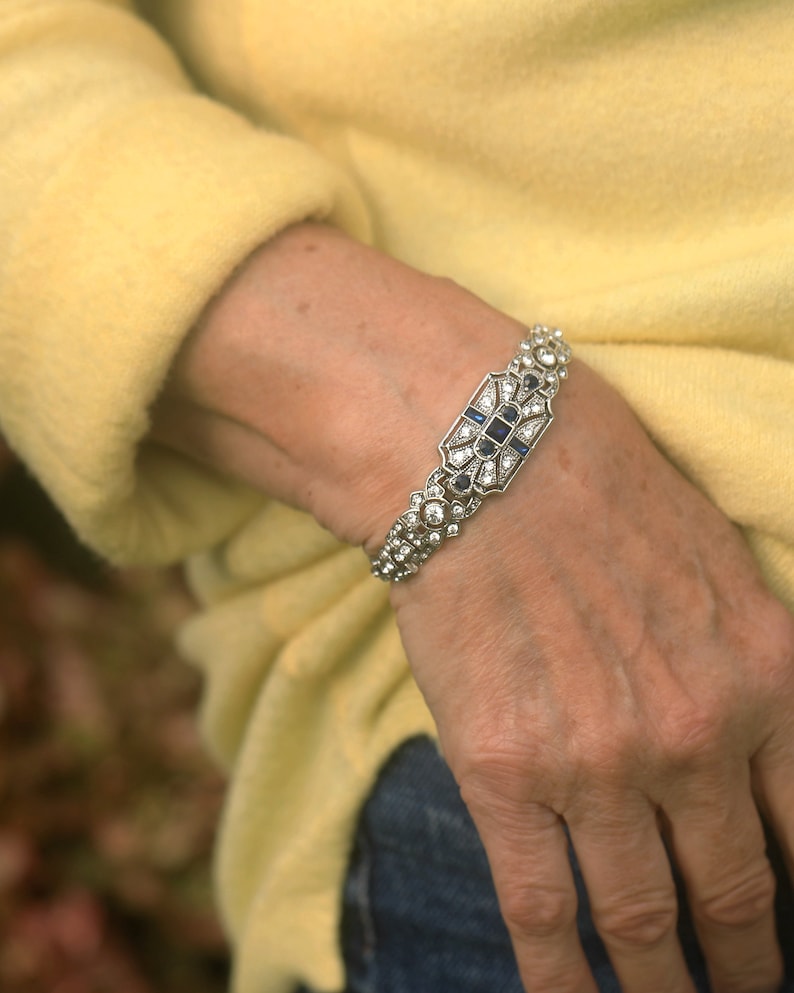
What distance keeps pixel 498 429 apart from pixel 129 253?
0.33m

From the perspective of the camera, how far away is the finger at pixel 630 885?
2.40 ft

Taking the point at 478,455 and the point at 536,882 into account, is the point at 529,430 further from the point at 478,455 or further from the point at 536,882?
the point at 536,882

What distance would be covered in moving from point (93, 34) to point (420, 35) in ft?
1.04

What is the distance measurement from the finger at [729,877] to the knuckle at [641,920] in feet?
0.11

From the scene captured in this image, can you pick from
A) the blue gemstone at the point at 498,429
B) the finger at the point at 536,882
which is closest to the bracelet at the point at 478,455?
the blue gemstone at the point at 498,429

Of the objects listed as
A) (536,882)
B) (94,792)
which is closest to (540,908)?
(536,882)

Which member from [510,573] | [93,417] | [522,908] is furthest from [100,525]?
[522,908]

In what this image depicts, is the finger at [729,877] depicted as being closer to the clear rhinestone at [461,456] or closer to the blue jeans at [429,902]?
the blue jeans at [429,902]

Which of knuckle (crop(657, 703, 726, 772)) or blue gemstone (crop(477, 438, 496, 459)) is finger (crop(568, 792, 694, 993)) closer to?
knuckle (crop(657, 703, 726, 772))

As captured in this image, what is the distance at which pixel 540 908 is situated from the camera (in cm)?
75

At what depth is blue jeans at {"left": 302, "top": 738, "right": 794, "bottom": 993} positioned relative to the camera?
85cm

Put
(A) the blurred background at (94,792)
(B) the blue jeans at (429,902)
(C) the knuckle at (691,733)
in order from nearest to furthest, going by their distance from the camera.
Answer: (C) the knuckle at (691,733)
(B) the blue jeans at (429,902)
(A) the blurred background at (94,792)

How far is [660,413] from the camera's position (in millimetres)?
769

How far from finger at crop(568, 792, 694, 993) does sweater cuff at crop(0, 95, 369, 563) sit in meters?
0.50
